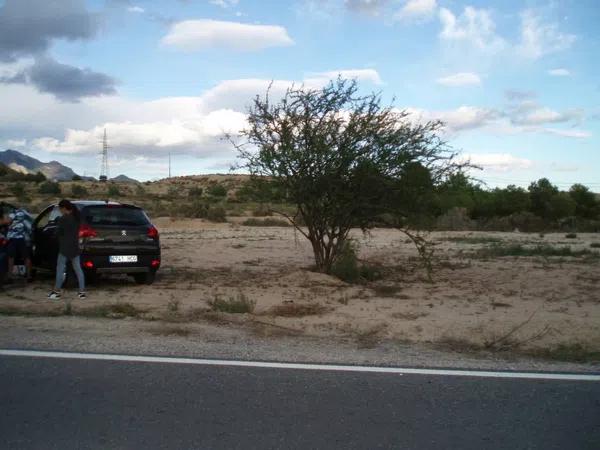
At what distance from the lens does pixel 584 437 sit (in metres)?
4.59

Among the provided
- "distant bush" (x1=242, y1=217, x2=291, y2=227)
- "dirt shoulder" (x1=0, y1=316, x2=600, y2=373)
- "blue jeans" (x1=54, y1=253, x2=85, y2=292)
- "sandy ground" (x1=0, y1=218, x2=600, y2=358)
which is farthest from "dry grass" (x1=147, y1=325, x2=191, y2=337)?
"distant bush" (x1=242, y1=217, x2=291, y2=227)

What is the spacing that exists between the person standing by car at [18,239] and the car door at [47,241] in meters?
0.35

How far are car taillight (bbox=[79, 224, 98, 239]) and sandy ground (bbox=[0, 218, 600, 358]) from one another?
1106mm

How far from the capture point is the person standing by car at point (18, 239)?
1146 centimetres

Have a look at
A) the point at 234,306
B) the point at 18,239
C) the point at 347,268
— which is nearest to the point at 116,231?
the point at 18,239

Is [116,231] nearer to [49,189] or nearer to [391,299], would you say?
[391,299]

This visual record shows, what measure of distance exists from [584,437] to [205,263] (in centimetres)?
1277

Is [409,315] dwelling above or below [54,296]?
below

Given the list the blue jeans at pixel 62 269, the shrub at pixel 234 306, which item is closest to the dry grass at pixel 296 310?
the shrub at pixel 234 306

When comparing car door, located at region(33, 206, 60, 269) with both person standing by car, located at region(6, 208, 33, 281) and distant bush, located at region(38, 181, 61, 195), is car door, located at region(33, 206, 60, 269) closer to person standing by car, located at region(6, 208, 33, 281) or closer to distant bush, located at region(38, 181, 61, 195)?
person standing by car, located at region(6, 208, 33, 281)

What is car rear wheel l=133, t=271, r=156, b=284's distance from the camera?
12.2m

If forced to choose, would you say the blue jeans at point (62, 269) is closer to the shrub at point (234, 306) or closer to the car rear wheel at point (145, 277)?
the car rear wheel at point (145, 277)

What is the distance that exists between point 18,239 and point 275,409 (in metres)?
8.49

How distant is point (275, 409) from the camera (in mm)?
5070
